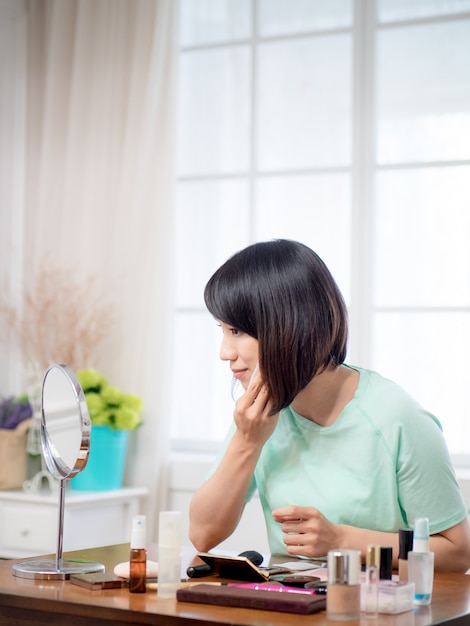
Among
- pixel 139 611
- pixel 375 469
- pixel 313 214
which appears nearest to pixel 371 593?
pixel 139 611

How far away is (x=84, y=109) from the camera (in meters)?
3.71

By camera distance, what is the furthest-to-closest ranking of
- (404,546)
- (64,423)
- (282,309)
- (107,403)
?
(107,403) → (282,309) → (64,423) → (404,546)

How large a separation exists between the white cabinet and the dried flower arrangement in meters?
0.52

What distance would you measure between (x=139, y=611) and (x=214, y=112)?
2.54 m

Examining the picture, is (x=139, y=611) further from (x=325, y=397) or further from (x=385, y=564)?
(x=325, y=397)

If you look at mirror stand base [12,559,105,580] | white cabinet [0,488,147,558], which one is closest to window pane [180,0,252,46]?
white cabinet [0,488,147,558]

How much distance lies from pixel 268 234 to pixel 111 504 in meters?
1.10

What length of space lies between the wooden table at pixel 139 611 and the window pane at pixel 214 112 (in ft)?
7.30

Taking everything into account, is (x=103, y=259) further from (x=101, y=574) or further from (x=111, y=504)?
(x=101, y=574)

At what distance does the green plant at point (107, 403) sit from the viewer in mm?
3318

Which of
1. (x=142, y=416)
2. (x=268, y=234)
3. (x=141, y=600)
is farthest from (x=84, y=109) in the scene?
(x=141, y=600)

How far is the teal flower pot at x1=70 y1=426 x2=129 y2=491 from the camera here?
10.9ft

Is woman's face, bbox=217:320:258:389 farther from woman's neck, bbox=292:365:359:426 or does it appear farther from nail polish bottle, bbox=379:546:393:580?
nail polish bottle, bbox=379:546:393:580

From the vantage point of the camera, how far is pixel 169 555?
154cm
